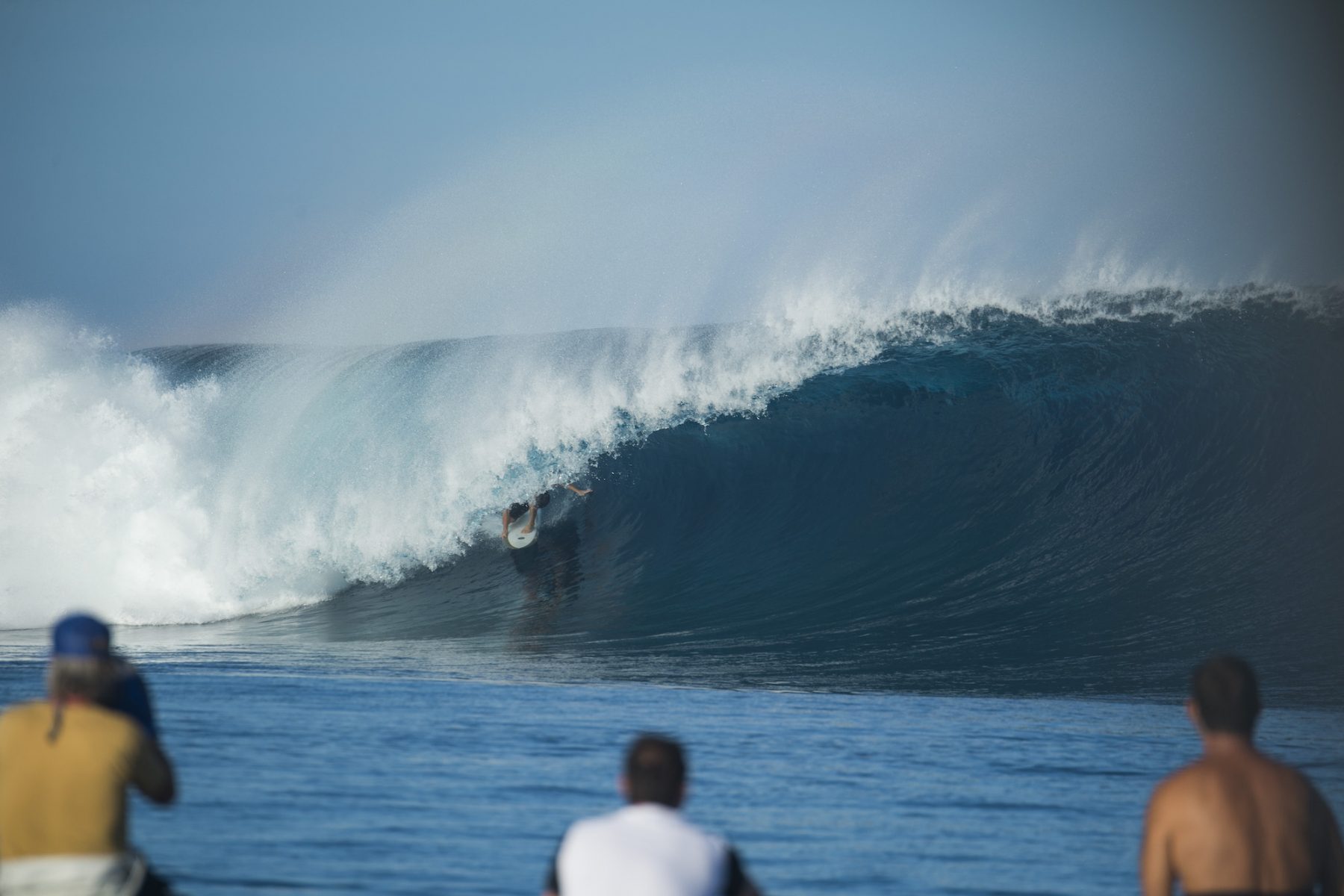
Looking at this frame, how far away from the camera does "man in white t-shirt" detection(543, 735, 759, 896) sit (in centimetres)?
284

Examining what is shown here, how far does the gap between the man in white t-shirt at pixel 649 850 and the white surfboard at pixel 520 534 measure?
13.0 meters

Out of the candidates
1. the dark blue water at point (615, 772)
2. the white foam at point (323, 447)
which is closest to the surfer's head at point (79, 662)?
the dark blue water at point (615, 772)

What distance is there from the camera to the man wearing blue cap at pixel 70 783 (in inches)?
122

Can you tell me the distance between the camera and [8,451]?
16922 millimetres

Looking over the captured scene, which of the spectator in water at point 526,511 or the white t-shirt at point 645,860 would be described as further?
the spectator in water at point 526,511

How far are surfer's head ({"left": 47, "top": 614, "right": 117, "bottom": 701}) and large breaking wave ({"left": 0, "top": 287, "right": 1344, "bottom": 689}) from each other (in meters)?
7.51

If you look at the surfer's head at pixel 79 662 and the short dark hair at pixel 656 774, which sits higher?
the surfer's head at pixel 79 662

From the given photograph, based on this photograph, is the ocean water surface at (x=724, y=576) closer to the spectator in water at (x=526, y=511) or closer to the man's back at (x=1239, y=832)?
the spectator in water at (x=526, y=511)

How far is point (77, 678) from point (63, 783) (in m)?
0.24

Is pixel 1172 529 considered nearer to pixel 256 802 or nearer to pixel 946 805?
pixel 946 805

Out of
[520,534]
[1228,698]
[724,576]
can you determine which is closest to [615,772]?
[1228,698]

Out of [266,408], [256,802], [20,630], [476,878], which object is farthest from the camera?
[266,408]

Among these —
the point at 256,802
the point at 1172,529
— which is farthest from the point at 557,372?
the point at 256,802

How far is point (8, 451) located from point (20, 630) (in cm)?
410
